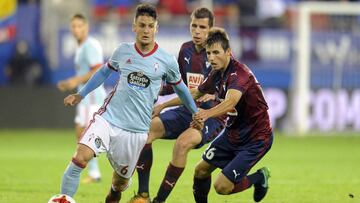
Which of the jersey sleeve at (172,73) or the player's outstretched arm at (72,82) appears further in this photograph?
the player's outstretched arm at (72,82)

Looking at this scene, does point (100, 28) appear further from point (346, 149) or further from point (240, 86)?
point (240, 86)

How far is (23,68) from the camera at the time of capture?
23562mm

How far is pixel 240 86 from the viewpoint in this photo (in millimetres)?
9703

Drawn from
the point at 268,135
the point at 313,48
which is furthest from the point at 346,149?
the point at 268,135

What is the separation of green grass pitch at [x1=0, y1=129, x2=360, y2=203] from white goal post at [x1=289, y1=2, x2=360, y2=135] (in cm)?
62

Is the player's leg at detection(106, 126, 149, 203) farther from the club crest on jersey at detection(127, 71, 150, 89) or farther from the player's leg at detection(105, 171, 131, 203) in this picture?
the club crest on jersey at detection(127, 71, 150, 89)

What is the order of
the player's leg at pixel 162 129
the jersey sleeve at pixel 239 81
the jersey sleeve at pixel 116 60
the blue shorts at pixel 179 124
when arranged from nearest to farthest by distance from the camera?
1. the jersey sleeve at pixel 116 60
2. the jersey sleeve at pixel 239 81
3. the player's leg at pixel 162 129
4. the blue shorts at pixel 179 124

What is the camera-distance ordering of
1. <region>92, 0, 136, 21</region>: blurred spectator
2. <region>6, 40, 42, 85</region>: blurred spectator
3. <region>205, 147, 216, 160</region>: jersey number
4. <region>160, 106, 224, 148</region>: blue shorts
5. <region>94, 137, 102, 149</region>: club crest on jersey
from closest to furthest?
<region>94, 137, 102, 149</region>: club crest on jersey
<region>205, 147, 216, 160</region>: jersey number
<region>160, 106, 224, 148</region>: blue shorts
<region>6, 40, 42, 85</region>: blurred spectator
<region>92, 0, 136, 21</region>: blurred spectator

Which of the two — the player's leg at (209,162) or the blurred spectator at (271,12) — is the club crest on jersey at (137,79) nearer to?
the player's leg at (209,162)

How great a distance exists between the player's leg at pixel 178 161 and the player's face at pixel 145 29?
149 cm

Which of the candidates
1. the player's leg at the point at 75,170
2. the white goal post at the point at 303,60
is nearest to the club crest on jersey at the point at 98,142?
the player's leg at the point at 75,170

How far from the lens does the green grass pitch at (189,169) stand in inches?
464

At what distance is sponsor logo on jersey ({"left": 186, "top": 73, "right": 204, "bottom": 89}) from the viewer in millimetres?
11172

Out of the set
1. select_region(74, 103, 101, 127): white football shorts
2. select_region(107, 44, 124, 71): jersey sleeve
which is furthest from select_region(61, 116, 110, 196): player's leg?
select_region(74, 103, 101, 127): white football shorts
